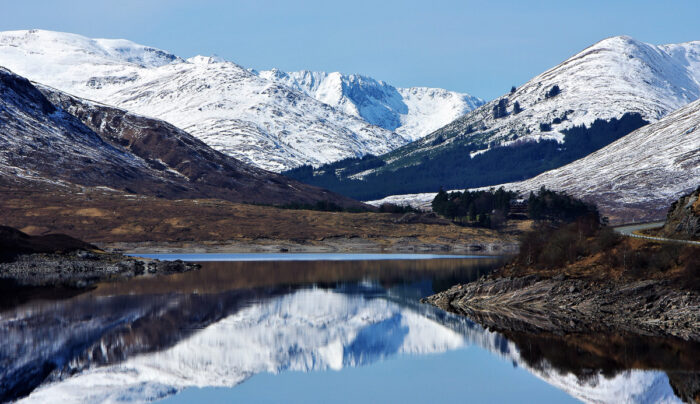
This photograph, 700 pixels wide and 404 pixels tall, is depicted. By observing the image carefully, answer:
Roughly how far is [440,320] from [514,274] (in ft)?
39.2

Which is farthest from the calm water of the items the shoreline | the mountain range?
the shoreline

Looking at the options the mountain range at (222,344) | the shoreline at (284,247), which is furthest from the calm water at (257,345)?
the shoreline at (284,247)

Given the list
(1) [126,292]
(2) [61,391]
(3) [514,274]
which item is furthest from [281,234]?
(2) [61,391]

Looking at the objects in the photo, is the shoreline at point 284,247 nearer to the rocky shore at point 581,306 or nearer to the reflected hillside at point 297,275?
the reflected hillside at point 297,275

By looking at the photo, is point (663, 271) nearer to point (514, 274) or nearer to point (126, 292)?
point (514, 274)

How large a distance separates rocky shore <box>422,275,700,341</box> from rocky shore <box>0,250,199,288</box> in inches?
1895

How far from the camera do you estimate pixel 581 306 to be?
70.4 metres

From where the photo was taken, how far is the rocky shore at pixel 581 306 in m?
62.6

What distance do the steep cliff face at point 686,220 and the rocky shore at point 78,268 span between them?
2458 inches

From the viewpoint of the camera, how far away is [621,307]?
6725 centimetres

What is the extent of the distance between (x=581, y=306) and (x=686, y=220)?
15535 millimetres

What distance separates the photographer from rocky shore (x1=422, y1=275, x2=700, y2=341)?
62.6 metres

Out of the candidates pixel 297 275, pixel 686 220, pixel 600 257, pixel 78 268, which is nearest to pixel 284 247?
pixel 297 275

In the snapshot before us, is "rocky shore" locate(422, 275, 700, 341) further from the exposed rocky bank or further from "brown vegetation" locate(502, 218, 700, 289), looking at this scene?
the exposed rocky bank
